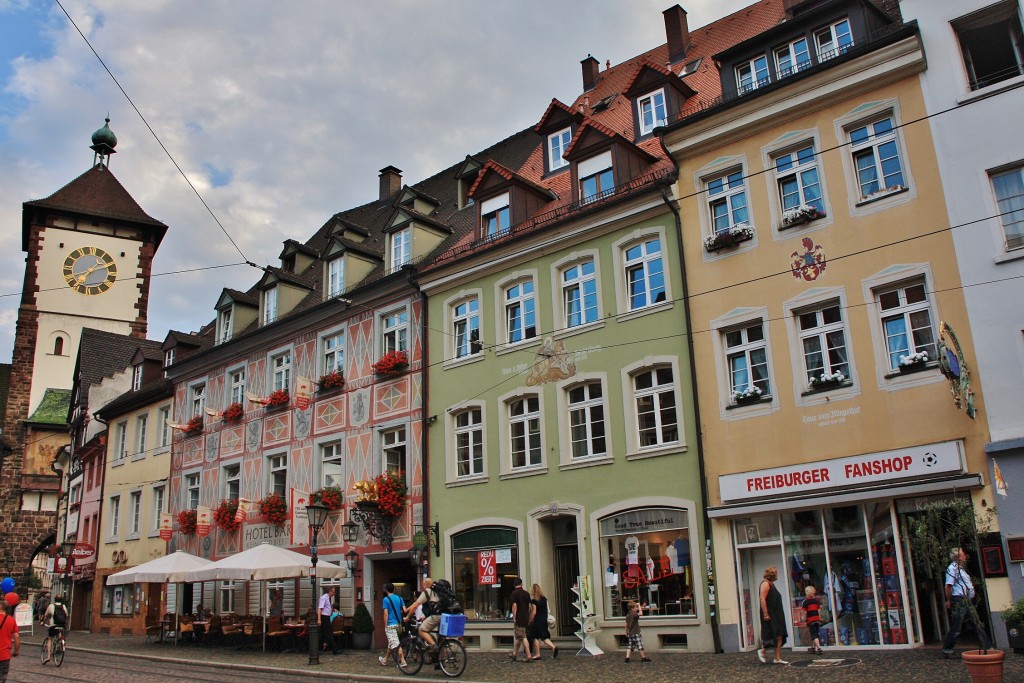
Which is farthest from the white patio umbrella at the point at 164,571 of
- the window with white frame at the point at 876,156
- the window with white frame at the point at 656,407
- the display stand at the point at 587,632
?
the window with white frame at the point at 876,156

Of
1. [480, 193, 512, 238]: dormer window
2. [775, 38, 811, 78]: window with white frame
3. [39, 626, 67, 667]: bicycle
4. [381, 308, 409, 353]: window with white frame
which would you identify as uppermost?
[775, 38, 811, 78]: window with white frame

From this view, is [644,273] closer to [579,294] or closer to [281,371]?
[579,294]

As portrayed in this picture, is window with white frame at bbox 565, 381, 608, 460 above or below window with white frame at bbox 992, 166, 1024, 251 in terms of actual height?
below

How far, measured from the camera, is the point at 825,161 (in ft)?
58.9

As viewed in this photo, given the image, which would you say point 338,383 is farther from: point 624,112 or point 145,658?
point 624,112

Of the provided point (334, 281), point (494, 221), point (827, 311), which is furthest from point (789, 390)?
point (334, 281)

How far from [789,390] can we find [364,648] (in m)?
12.7

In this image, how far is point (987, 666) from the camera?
10.7 metres

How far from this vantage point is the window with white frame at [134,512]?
3632 centimetres

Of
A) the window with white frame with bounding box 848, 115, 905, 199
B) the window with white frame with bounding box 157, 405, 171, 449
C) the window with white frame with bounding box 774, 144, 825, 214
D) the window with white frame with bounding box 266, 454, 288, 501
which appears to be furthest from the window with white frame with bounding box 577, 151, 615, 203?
the window with white frame with bounding box 157, 405, 171, 449

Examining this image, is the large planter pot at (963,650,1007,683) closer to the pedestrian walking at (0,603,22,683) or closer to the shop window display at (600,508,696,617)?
the shop window display at (600,508,696,617)

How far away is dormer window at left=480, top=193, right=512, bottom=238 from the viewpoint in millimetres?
24375

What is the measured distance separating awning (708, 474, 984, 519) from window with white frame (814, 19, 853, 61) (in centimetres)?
852

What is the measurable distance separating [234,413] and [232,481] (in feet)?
7.50
